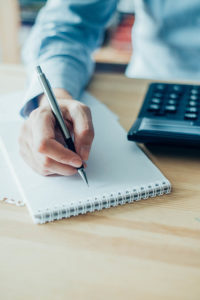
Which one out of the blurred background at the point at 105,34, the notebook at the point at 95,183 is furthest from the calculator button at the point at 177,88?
the blurred background at the point at 105,34

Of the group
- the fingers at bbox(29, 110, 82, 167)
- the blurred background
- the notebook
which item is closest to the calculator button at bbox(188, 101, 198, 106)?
the notebook

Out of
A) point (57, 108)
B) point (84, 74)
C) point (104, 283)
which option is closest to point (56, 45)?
point (84, 74)

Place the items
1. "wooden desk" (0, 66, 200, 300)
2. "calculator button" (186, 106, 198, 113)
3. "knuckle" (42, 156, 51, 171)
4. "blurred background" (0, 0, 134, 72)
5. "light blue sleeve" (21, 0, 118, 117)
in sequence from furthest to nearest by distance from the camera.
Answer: "blurred background" (0, 0, 134, 72) → "light blue sleeve" (21, 0, 118, 117) → "calculator button" (186, 106, 198, 113) → "knuckle" (42, 156, 51, 171) → "wooden desk" (0, 66, 200, 300)

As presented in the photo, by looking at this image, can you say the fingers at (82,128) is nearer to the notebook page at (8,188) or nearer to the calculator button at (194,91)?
the notebook page at (8,188)

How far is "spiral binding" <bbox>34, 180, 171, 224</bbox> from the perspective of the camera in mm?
388

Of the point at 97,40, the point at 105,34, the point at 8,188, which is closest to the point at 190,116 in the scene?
the point at 8,188

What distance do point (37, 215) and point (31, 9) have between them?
1540 millimetres

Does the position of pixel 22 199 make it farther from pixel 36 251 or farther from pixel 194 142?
pixel 194 142

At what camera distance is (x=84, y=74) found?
707 millimetres

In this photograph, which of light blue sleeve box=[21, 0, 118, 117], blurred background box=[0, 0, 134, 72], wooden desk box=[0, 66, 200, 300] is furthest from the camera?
blurred background box=[0, 0, 134, 72]

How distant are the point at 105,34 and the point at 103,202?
140 centimetres

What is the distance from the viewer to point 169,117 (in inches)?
20.7

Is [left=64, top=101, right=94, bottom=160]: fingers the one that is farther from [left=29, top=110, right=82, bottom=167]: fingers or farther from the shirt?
the shirt

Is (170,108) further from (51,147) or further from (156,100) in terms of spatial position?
(51,147)
